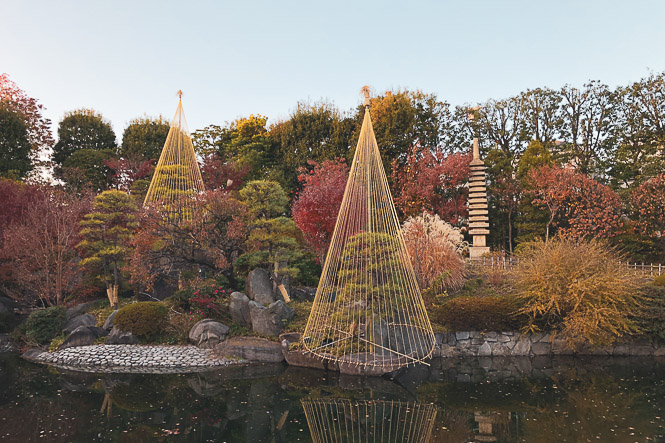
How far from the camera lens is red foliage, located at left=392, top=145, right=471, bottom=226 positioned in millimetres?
15977

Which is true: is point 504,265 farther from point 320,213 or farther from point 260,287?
point 260,287

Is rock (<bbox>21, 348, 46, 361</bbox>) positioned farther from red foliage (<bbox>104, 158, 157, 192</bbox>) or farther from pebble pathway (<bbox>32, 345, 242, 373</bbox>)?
red foliage (<bbox>104, 158, 157, 192</bbox>)

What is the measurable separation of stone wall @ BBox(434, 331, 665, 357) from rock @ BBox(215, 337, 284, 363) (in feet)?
10.9

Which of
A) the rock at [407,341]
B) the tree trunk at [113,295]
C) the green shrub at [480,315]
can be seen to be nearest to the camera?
the rock at [407,341]

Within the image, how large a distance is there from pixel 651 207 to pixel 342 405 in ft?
42.2

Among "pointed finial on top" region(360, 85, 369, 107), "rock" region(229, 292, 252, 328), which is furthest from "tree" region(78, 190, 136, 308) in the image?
"pointed finial on top" region(360, 85, 369, 107)

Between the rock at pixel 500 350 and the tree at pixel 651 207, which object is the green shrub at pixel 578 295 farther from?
the tree at pixel 651 207

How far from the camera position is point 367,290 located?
8.50 meters

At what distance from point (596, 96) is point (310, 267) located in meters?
14.9

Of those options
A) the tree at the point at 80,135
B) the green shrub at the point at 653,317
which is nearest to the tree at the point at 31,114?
the tree at the point at 80,135

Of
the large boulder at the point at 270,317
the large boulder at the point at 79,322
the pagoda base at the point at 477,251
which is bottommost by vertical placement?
the large boulder at the point at 79,322

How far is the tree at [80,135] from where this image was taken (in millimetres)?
20812

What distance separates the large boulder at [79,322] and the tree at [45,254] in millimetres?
907

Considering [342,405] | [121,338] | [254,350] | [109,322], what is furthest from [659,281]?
[109,322]
